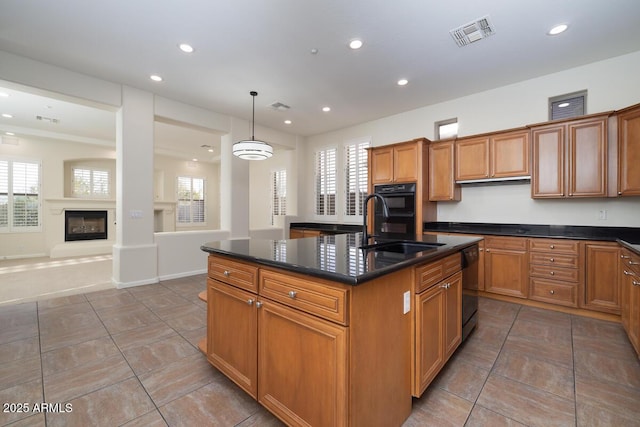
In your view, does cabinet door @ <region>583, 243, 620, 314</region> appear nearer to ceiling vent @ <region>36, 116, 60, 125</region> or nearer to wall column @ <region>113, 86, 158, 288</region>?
wall column @ <region>113, 86, 158, 288</region>

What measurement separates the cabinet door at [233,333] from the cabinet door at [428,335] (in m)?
0.94

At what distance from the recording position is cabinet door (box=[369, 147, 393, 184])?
471cm

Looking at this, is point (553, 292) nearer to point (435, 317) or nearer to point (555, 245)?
point (555, 245)

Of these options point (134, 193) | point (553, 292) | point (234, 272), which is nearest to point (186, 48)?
point (134, 193)

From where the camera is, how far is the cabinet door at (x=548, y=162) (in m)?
3.30

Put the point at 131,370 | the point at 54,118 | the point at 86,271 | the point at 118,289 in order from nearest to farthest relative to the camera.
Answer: the point at 131,370, the point at 118,289, the point at 86,271, the point at 54,118

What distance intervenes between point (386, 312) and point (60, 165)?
923 centimetres

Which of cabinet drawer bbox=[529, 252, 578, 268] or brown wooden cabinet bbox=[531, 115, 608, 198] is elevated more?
brown wooden cabinet bbox=[531, 115, 608, 198]

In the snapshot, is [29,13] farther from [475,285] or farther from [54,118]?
[475,285]

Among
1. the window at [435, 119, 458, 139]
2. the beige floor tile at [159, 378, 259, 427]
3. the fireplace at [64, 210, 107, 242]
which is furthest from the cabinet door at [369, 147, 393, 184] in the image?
the fireplace at [64, 210, 107, 242]

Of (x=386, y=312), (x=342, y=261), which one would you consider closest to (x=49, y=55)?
(x=342, y=261)

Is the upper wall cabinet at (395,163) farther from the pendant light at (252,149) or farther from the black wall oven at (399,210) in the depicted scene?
the pendant light at (252,149)

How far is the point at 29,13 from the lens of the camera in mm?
2531

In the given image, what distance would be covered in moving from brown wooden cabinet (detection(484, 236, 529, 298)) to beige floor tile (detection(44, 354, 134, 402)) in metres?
4.07
